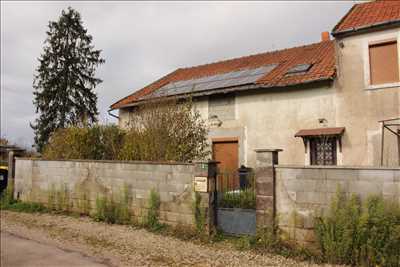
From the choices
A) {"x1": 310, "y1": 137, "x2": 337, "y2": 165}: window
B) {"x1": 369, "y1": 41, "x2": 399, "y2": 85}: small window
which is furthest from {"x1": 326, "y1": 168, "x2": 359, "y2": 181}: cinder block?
{"x1": 369, "y1": 41, "x2": 399, "y2": 85}: small window

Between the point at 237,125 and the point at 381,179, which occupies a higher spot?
the point at 237,125

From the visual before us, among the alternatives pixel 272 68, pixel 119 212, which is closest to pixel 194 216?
pixel 119 212

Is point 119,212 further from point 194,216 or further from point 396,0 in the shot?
point 396,0

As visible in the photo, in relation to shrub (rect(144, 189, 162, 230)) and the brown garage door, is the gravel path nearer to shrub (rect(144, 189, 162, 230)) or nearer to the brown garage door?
shrub (rect(144, 189, 162, 230))

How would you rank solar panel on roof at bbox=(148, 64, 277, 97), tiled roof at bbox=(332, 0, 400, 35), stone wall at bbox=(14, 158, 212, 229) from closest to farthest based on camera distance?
stone wall at bbox=(14, 158, 212, 229)
tiled roof at bbox=(332, 0, 400, 35)
solar panel on roof at bbox=(148, 64, 277, 97)

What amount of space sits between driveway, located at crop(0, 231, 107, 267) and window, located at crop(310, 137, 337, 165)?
25.6ft

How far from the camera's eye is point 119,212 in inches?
309

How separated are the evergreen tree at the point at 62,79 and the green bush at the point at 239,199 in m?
18.3

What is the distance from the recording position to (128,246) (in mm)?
5980

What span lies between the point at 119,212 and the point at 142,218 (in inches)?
27.9

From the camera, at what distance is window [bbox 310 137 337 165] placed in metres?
10.5

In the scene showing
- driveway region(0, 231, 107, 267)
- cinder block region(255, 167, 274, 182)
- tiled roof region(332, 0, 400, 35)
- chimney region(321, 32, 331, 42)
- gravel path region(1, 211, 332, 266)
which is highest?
chimney region(321, 32, 331, 42)

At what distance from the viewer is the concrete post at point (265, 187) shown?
5.82 meters

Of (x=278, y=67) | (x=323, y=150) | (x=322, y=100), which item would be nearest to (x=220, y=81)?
(x=278, y=67)
